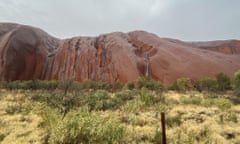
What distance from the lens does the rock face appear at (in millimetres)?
29578

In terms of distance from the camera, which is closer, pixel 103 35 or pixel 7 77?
pixel 7 77

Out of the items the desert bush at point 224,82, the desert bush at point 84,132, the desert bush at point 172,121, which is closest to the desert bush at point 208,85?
the desert bush at point 224,82

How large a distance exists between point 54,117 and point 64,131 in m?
1.35

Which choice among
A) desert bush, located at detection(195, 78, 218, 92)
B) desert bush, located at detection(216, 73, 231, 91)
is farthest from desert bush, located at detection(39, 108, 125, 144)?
desert bush, located at detection(216, 73, 231, 91)

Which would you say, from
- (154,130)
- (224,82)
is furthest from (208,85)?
(154,130)

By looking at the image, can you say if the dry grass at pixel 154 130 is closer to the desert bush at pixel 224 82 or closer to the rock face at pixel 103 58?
the desert bush at pixel 224 82

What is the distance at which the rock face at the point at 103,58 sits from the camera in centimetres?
2958

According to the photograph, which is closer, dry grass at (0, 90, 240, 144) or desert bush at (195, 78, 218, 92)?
dry grass at (0, 90, 240, 144)

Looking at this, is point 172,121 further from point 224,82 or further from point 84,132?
point 224,82

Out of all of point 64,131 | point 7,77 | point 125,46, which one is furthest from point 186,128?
point 7,77

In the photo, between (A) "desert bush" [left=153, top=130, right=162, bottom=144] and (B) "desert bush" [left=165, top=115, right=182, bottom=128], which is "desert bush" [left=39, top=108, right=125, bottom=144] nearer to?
(A) "desert bush" [left=153, top=130, right=162, bottom=144]

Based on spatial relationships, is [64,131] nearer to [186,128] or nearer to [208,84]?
[186,128]

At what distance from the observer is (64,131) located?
4.20 metres

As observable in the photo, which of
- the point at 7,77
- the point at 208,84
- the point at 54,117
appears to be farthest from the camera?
the point at 7,77
